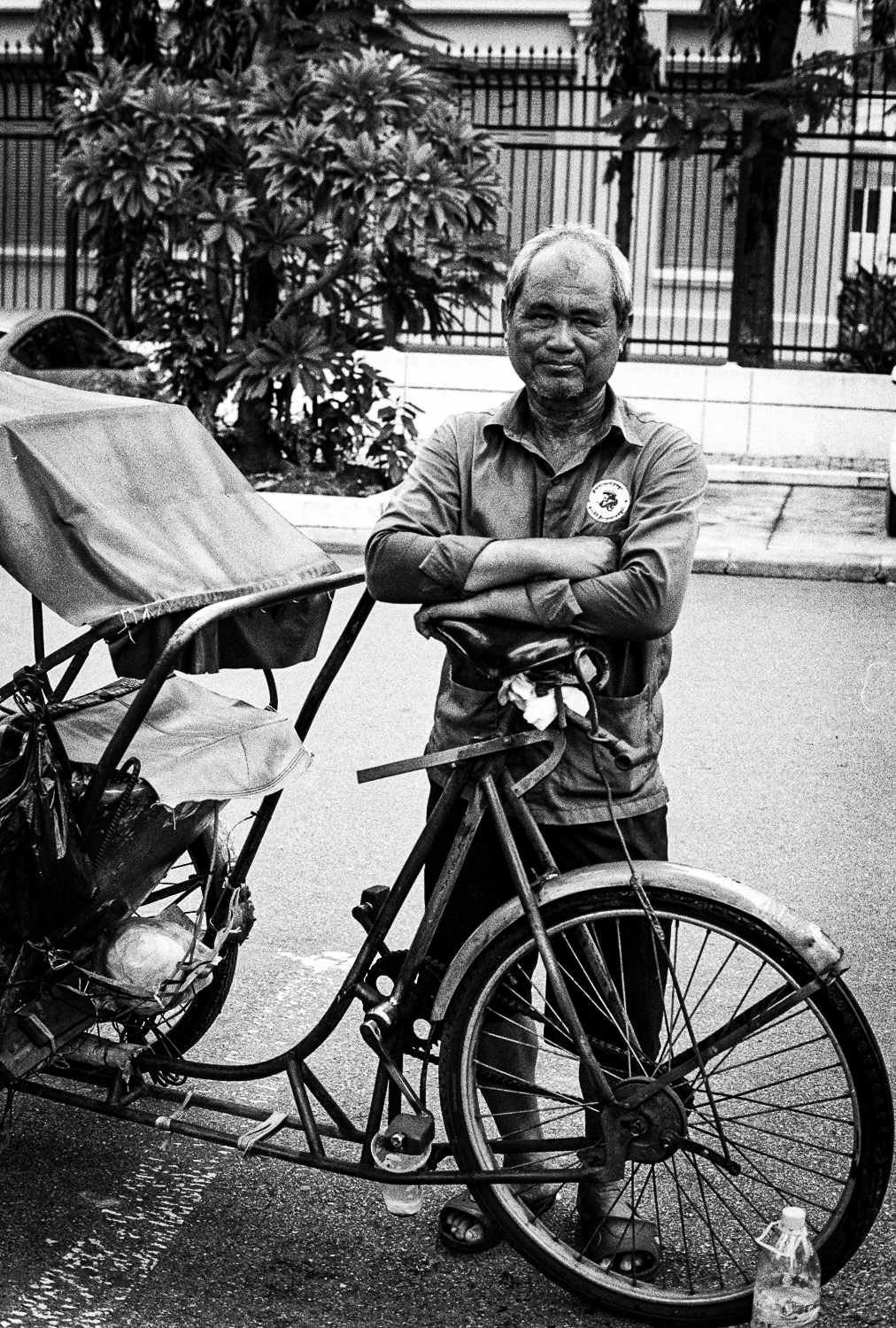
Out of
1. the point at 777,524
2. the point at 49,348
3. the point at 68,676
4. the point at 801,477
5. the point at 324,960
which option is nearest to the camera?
the point at 68,676

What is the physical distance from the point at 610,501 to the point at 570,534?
0.10 metres

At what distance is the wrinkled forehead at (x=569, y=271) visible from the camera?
2971mm

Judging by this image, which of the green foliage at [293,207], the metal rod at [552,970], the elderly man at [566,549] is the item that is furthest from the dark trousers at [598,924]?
the green foliage at [293,207]

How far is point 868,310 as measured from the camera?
17078 millimetres

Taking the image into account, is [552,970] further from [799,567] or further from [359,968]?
[799,567]

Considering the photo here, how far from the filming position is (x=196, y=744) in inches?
138

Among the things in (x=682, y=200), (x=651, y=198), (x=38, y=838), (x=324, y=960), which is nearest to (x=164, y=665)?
(x=38, y=838)

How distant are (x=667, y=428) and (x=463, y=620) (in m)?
0.52

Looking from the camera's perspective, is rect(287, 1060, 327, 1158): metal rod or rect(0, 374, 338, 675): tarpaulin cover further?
rect(0, 374, 338, 675): tarpaulin cover

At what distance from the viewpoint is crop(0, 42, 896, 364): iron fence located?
1609 cm

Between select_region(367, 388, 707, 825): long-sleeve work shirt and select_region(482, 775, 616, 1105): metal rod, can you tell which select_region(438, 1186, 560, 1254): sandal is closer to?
select_region(482, 775, 616, 1105): metal rod

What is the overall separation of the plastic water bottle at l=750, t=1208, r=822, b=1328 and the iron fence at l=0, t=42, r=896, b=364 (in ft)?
42.8

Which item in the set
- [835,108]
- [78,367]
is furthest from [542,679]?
[835,108]

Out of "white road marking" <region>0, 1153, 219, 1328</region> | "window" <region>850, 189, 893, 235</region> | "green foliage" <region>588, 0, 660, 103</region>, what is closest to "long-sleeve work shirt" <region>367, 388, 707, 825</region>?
"white road marking" <region>0, 1153, 219, 1328</region>
